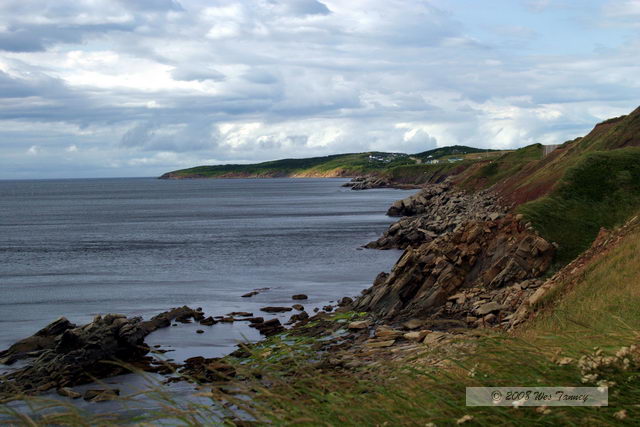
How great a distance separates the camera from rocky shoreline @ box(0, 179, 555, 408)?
82.4ft

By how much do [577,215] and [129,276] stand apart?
113 feet

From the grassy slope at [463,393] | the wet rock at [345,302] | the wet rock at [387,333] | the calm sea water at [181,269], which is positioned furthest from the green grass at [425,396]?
the wet rock at [345,302]

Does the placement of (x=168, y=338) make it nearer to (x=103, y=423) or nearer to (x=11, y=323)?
(x=11, y=323)

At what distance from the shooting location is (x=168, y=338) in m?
31.2

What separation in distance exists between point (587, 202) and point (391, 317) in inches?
893

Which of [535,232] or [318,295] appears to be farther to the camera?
[318,295]

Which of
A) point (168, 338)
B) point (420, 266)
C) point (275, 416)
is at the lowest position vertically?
point (168, 338)

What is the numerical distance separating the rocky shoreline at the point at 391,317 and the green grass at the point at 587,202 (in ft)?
7.93

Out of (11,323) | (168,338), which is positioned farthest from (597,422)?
(11,323)

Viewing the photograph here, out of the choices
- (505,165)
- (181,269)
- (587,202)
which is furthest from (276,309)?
(505,165)

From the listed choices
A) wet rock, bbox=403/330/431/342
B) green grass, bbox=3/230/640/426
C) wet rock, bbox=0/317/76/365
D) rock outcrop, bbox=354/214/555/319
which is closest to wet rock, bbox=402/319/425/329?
wet rock, bbox=403/330/431/342

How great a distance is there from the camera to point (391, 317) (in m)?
31.2

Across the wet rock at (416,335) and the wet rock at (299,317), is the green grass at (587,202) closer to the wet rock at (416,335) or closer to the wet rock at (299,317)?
the wet rock at (416,335)

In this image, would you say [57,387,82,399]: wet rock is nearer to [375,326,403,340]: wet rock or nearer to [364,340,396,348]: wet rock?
[364,340,396,348]: wet rock
